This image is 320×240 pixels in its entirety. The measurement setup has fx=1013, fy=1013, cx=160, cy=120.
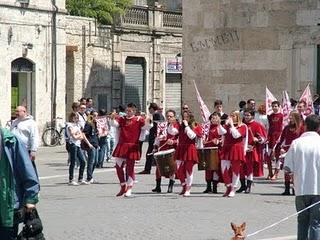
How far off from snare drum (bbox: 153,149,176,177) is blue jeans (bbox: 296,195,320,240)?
25.1 feet

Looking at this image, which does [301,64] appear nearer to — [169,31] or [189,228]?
[189,228]

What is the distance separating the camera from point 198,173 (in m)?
23.6

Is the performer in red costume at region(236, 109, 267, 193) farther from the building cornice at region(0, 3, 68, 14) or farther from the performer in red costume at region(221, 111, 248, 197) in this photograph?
the building cornice at region(0, 3, 68, 14)

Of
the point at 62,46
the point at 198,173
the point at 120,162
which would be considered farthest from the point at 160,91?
the point at 120,162

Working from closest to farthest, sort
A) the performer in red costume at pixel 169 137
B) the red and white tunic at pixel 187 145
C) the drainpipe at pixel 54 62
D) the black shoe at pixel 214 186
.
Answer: the red and white tunic at pixel 187 145 < the performer in red costume at pixel 169 137 < the black shoe at pixel 214 186 < the drainpipe at pixel 54 62

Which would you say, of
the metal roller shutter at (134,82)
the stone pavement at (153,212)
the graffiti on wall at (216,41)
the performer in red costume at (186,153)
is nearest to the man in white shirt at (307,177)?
the stone pavement at (153,212)

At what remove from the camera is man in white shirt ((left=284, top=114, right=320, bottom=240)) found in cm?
1059

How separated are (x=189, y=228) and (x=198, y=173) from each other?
992 centimetres

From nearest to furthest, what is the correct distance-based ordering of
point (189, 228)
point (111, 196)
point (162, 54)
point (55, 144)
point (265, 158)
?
point (189, 228) < point (111, 196) < point (265, 158) < point (55, 144) < point (162, 54)

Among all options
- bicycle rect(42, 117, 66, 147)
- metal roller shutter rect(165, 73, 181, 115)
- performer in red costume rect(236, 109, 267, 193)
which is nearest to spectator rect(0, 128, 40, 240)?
performer in red costume rect(236, 109, 267, 193)

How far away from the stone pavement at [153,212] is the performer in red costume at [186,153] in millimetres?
323

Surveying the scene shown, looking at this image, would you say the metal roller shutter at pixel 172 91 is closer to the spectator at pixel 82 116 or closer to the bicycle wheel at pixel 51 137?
the bicycle wheel at pixel 51 137

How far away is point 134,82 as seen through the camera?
42594 millimetres

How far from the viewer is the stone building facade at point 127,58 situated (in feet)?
124
